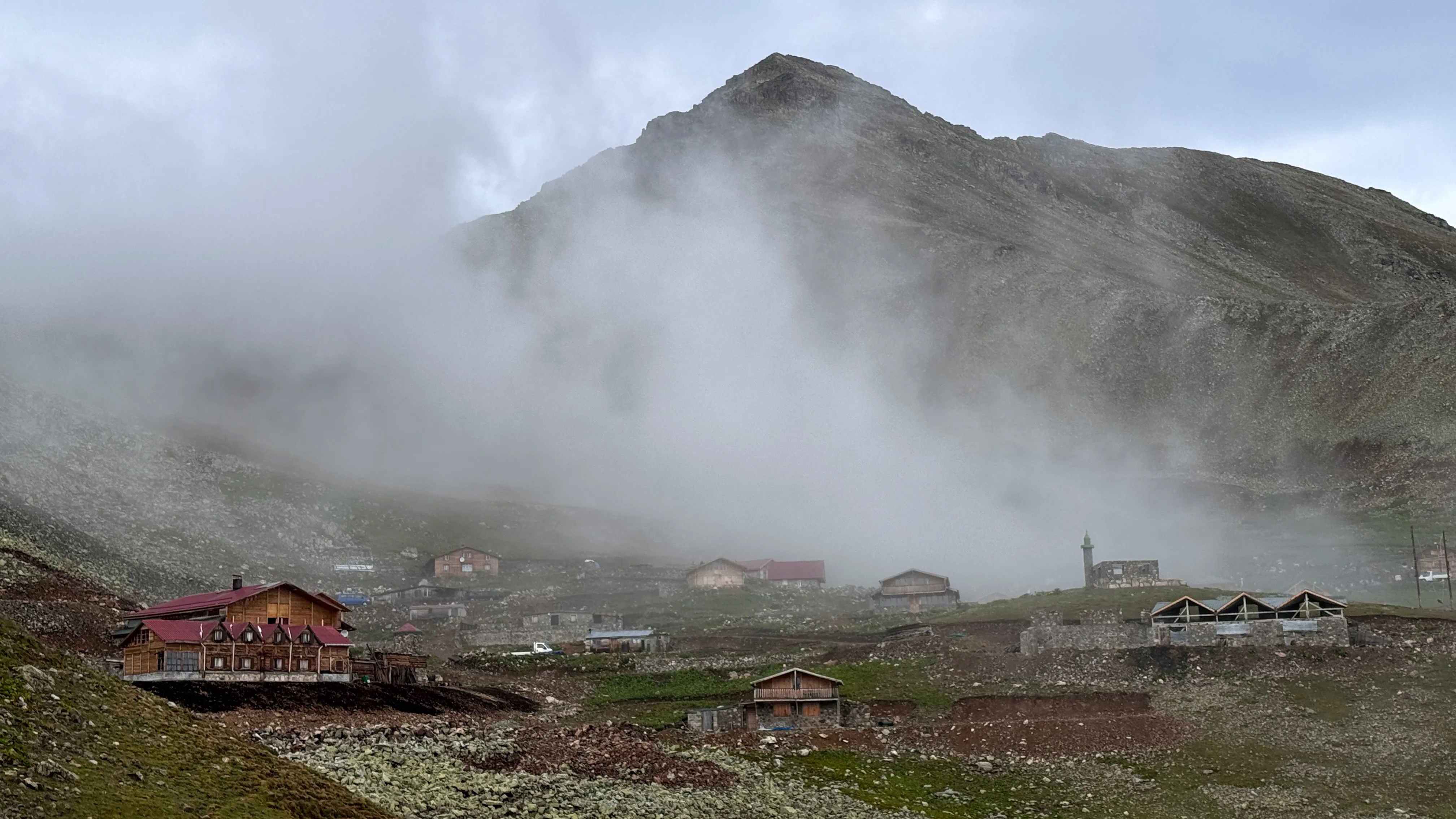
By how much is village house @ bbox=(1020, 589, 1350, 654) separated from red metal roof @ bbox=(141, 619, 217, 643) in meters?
41.2

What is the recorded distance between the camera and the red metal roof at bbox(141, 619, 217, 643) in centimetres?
5803

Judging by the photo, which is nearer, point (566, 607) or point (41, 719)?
point (41, 719)

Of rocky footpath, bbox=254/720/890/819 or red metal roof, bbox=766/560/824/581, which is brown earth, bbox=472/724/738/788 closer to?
rocky footpath, bbox=254/720/890/819

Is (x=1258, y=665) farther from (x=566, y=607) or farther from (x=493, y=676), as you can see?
(x=566, y=607)

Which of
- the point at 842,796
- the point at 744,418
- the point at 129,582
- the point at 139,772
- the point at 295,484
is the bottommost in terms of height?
the point at 842,796

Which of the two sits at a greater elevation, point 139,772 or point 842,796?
point 139,772

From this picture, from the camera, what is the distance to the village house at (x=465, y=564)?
12788cm

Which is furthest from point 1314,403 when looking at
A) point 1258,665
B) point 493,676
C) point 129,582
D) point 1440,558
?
point 129,582

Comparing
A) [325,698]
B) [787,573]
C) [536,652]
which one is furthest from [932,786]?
[787,573]

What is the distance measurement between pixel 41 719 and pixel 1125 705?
48466 mm

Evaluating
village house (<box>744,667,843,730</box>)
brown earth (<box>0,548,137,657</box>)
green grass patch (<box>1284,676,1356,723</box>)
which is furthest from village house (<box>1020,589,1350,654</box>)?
brown earth (<box>0,548,137,657</box>)

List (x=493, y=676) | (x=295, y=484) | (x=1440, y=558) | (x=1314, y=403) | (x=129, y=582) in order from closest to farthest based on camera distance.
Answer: (x=493, y=676) → (x=129, y=582) → (x=1440, y=558) → (x=295, y=484) → (x=1314, y=403)

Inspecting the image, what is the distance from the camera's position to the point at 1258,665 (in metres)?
65.6

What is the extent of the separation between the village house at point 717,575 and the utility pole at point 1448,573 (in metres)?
57.8
